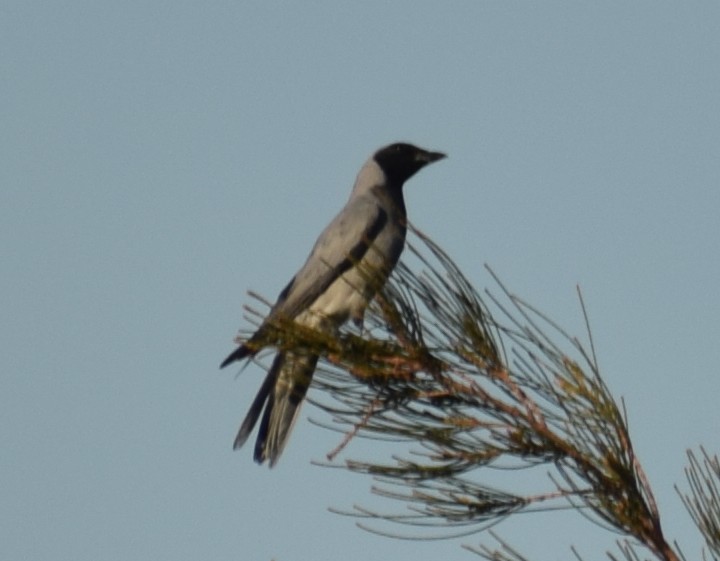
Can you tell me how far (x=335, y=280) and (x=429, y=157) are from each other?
2354mm

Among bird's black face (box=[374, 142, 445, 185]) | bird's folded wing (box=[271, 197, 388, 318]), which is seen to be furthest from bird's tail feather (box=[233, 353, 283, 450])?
bird's black face (box=[374, 142, 445, 185])

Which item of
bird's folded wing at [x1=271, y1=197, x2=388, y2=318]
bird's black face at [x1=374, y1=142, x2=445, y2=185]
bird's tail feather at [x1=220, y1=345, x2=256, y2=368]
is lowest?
bird's tail feather at [x1=220, y1=345, x2=256, y2=368]

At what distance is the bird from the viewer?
15.0ft

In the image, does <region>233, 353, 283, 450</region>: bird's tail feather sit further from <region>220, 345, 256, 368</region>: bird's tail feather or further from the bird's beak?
the bird's beak

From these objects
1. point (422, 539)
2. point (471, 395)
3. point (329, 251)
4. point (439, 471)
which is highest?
point (329, 251)

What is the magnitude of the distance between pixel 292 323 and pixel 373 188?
16.0ft

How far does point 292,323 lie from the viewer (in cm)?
377

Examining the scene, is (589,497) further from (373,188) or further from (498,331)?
(373,188)

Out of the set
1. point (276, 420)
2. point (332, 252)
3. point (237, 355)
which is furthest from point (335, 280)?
point (237, 355)

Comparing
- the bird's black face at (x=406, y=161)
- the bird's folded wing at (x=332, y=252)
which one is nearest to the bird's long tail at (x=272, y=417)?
the bird's folded wing at (x=332, y=252)

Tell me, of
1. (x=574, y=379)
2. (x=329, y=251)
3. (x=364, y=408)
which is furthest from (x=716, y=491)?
(x=329, y=251)

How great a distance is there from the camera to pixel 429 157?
30.6 feet

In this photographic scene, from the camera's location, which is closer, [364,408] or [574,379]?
[574,379]

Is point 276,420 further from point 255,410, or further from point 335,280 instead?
point 335,280
